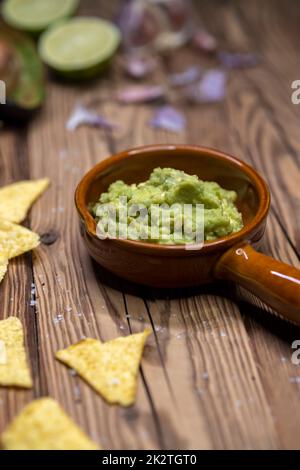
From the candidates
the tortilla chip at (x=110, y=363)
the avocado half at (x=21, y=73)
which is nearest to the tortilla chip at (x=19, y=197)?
the avocado half at (x=21, y=73)

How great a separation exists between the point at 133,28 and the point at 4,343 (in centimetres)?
225

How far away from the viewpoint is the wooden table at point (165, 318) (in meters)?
1.53

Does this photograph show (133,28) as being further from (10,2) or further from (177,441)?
(177,441)

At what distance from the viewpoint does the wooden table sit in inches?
60.2

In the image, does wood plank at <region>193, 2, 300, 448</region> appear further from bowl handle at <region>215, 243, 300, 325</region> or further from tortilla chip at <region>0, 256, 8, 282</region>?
tortilla chip at <region>0, 256, 8, 282</region>

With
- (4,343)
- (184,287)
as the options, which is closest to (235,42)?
(184,287)

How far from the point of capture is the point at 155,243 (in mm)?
1777

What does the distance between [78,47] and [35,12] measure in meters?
0.51

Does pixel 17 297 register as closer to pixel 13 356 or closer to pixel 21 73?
pixel 13 356

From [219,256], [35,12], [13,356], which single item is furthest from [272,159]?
[35,12]

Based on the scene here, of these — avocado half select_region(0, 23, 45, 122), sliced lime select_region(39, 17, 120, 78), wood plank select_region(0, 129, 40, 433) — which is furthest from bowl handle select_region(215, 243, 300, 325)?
sliced lime select_region(39, 17, 120, 78)

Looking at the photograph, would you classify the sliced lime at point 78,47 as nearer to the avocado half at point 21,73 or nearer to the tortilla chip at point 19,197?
the avocado half at point 21,73

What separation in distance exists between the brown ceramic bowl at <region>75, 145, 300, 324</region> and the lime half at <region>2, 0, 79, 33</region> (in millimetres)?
1718

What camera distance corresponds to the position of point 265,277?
5.62 ft
